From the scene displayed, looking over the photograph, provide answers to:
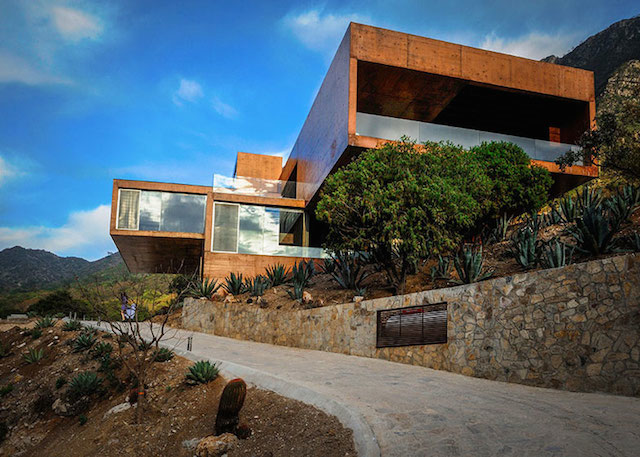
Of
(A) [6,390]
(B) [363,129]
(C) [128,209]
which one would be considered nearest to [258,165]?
Answer: (C) [128,209]

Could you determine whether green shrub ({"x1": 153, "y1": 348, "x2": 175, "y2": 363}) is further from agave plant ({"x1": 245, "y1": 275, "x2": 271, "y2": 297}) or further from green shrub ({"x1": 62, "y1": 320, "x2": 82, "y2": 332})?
green shrub ({"x1": 62, "y1": 320, "x2": 82, "y2": 332})

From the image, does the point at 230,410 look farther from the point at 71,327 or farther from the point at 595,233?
the point at 71,327

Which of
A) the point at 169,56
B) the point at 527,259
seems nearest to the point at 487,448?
the point at 527,259

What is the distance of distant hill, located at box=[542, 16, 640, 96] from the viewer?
202 feet

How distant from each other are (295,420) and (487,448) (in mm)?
3102

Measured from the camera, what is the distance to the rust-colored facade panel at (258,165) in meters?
42.2

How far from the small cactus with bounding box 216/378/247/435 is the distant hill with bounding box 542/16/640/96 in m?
63.2

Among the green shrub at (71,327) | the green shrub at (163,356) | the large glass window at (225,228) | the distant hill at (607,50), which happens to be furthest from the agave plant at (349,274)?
the distant hill at (607,50)

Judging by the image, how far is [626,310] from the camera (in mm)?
7992

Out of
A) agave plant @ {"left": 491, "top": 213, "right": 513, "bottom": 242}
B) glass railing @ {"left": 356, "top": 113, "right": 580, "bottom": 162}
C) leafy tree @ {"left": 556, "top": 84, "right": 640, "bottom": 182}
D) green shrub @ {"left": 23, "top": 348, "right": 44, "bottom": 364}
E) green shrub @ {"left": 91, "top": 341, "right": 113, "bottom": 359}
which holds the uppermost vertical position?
glass railing @ {"left": 356, "top": 113, "right": 580, "bottom": 162}

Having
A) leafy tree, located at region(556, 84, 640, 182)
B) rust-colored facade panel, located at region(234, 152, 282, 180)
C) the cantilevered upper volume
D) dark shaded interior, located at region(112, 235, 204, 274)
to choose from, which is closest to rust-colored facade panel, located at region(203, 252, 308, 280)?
dark shaded interior, located at region(112, 235, 204, 274)

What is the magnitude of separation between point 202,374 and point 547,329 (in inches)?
284

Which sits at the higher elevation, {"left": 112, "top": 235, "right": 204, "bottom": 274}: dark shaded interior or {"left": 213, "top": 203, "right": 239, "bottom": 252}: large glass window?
{"left": 213, "top": 203, "right": 239, "bottom": 252}: large glass window

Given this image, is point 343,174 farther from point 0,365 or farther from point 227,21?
point 0,365
